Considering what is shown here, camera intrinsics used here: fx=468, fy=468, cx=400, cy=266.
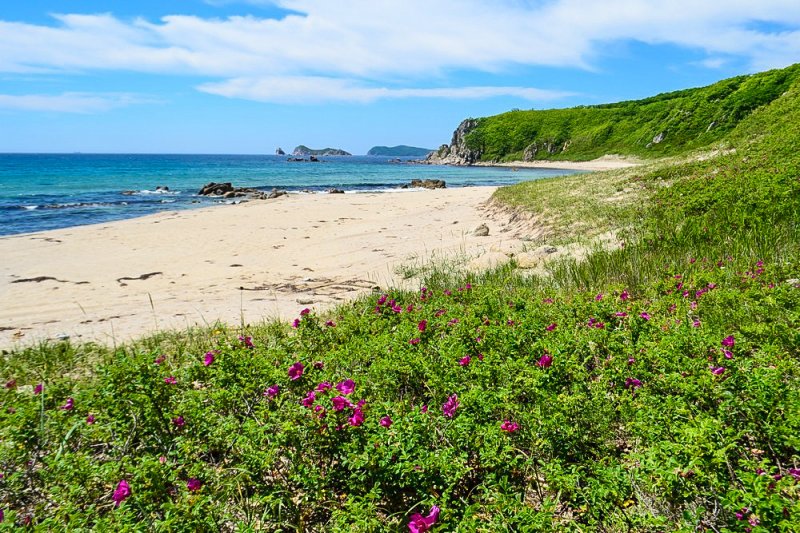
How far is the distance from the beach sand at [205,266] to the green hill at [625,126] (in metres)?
31.8

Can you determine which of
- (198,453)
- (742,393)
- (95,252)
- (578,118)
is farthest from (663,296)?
(578,118)

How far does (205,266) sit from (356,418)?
10672mm

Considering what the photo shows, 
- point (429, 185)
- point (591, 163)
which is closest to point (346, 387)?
point (429, 185)

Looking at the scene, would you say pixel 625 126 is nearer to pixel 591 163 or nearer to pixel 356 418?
pixel 591 163

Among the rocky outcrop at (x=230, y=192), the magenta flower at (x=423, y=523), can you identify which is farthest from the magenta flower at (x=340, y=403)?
the rocky outcrop at (x=230, y=192)

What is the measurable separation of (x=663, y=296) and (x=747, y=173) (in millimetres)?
6807

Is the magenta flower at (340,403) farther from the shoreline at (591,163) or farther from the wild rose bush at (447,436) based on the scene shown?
the shoreline at (591,163)

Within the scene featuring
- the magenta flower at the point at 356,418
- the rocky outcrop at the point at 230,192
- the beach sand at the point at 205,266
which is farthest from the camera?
the rocky outcrop at the point at 230,192

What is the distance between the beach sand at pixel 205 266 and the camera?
27.0ft

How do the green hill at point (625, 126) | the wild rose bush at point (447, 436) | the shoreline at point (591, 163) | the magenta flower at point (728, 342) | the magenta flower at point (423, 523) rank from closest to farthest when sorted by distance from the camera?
the magenta flower at point (423, 523)
the wild rose bush at point (447, 436)
the magenta flower at point (728, 342)
the green hill at point (625, 126)
the shoreline at point (591, 163)

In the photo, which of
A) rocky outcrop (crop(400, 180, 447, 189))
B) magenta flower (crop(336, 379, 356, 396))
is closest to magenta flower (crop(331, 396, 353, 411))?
magenta flower (crop(336, 379, 356, 396))

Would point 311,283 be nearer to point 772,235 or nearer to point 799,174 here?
point 772,235

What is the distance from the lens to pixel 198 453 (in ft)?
10.8

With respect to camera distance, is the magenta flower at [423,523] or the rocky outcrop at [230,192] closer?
the magenta flower at [423,523]
